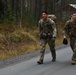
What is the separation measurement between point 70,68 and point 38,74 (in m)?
1.58

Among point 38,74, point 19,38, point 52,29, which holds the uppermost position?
point 52,29

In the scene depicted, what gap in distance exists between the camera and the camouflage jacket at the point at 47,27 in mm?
12539

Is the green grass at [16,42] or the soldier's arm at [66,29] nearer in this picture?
the soldier's arm at [66,29]

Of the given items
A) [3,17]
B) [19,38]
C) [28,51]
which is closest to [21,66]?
[28,51]

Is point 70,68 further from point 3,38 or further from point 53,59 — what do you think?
point 3,38

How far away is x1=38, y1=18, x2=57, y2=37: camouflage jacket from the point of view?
12.5 m

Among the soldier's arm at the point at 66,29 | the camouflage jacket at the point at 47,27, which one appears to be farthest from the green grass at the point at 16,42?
the soldier's arm at the point at 66,29

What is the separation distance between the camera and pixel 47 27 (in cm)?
1263

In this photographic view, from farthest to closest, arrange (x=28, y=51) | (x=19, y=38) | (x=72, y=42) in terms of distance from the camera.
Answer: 1. (x=19, y=38)
2. (x=28, y=51)
3. (x=72, y=42)

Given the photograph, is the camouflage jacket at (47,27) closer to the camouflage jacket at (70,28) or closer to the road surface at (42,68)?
the camouflage jacket at (70,28)

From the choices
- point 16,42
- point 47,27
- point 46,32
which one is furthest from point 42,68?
point 16,42

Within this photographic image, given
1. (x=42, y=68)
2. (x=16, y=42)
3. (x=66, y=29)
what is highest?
(x=66, y=29)

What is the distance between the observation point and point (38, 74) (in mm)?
10109

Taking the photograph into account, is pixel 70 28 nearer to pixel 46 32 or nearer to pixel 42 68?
pixel 46 32
